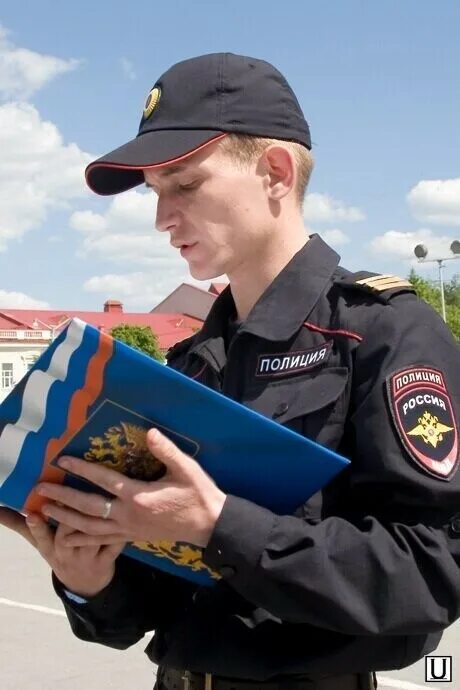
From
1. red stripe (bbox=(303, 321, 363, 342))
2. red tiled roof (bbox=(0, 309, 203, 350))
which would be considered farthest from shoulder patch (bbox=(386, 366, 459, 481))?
red tiled roof (bbox=(0, 309, 203, 350))

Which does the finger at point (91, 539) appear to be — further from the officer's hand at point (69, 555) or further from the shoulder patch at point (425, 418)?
the shoulder patch at point (425, 418)

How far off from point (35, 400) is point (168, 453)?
0.21 meters

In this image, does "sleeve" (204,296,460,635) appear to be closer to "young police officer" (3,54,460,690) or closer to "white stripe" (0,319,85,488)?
"young police officer" (3,54,460,690)

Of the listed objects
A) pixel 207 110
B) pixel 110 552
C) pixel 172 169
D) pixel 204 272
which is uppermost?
pixel 207 110

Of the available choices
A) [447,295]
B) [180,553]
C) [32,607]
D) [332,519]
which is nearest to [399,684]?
[32,607]

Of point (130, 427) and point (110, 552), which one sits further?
Result: point (110, 552)

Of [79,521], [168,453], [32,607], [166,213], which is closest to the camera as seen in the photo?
[168,453]

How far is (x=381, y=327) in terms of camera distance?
144cm

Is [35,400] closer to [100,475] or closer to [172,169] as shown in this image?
[100,475]

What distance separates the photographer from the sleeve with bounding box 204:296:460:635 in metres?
1.27

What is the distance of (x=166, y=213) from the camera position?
159 centimetres

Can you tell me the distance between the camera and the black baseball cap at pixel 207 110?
1538 mm

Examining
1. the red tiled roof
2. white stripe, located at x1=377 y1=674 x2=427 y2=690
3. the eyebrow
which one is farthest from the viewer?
the red tiled roof

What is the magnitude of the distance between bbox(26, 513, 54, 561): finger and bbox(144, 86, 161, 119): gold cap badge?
0.73m
